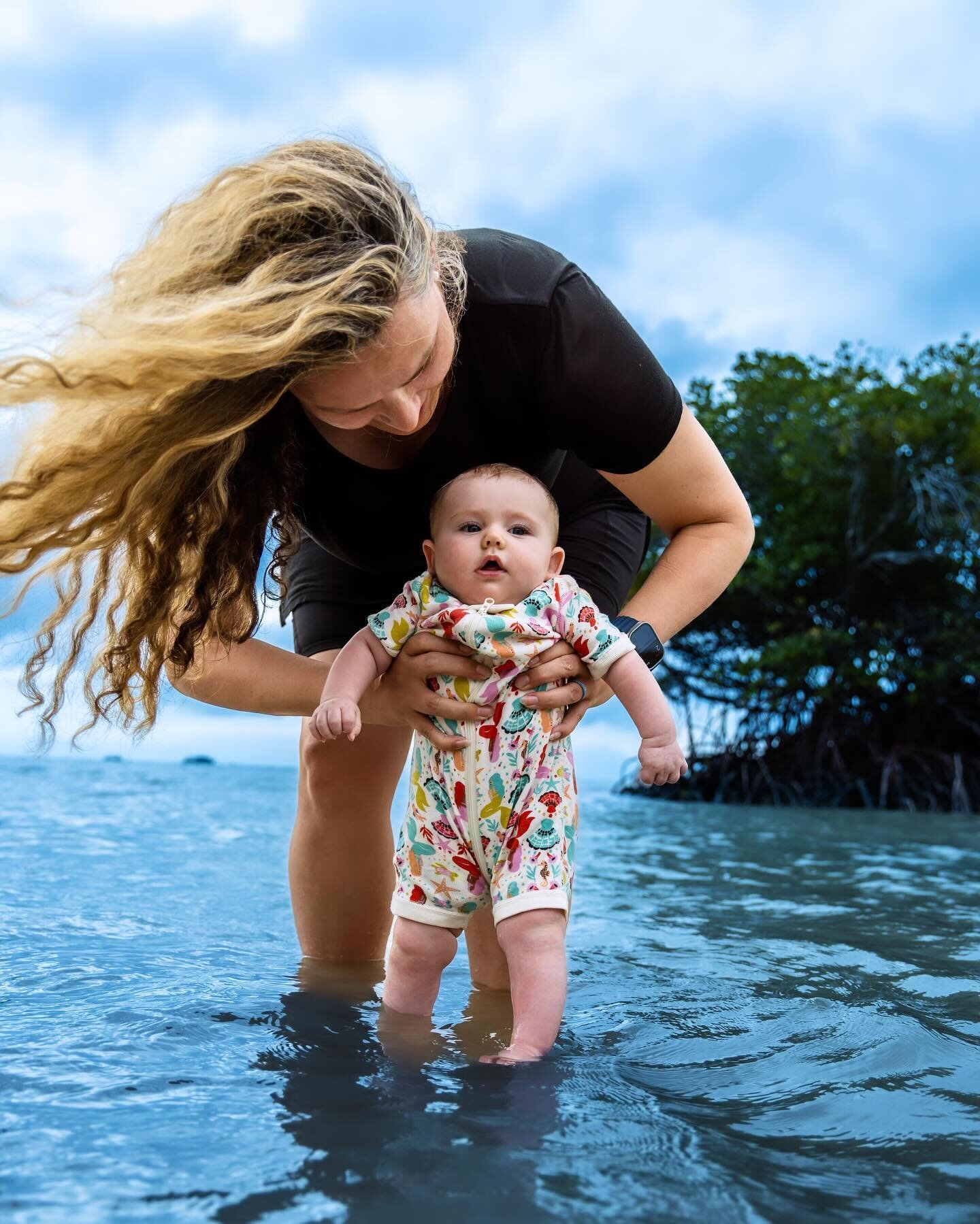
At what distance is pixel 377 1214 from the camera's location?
4.26 ft

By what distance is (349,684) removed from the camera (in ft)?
7.45

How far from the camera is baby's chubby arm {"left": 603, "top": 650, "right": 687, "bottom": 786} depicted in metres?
2.26

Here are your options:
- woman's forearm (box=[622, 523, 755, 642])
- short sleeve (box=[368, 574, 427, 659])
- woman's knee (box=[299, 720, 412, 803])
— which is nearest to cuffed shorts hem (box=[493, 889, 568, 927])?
Answer: short sleeve (box=[368, 574, 427, 659])

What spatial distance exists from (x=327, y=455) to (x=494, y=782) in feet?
2.56

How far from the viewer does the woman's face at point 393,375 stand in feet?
6.38

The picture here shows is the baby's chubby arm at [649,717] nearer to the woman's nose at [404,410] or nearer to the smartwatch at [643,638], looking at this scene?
the smartwatch at [643,638]

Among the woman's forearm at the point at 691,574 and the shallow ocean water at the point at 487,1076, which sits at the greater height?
the woman's forearm at the point at 691,574

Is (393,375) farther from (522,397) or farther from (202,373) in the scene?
(522,397)

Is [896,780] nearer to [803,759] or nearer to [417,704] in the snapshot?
[803,759]

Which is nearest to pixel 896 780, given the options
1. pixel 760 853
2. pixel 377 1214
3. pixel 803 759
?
pixel 803 759

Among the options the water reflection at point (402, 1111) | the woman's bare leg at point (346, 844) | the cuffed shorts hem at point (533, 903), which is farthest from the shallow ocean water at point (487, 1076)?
the cuffed shorts hem at point (533, 903)

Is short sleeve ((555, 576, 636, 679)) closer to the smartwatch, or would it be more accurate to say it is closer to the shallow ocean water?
the smartwatch

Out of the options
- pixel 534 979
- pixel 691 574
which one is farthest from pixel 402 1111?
pixel 691 574

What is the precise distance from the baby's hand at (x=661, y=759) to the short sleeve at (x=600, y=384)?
619 millimetres
